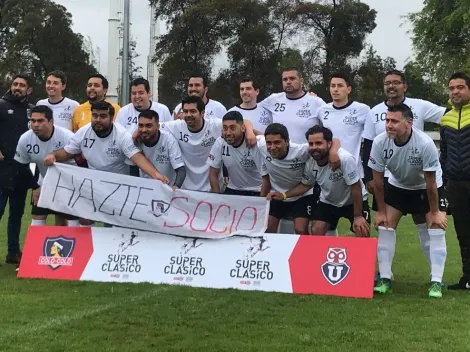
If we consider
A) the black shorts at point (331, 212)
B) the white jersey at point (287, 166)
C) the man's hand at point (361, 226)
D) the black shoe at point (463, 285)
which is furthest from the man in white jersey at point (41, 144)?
the black shoe at point (463, 285)

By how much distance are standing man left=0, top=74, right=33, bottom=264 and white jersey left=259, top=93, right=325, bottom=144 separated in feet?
10.7

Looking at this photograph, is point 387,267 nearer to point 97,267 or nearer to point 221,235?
point 221,235

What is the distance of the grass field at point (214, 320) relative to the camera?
4.46 metres

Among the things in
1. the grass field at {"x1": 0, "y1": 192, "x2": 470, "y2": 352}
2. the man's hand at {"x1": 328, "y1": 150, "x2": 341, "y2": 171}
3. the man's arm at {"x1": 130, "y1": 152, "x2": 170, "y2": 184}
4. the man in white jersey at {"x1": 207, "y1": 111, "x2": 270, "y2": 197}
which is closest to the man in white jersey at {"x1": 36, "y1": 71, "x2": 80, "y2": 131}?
the man's arm at {"x1": 130, "y1": 152, "x2": 170, "y2": 184}

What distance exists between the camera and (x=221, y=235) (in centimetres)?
666

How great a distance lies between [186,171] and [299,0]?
4102 centimetres

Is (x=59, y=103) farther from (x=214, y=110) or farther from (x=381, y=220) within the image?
(x=381, y=220)

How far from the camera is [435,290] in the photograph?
6.03 meters

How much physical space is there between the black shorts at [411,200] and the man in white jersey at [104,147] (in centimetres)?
251

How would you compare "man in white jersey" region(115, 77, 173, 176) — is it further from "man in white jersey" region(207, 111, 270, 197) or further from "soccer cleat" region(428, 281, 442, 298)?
"soccer cleat" region(428, 281, 442, 298)

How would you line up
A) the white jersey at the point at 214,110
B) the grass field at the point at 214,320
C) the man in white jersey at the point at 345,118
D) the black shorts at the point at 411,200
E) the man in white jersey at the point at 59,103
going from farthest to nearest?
the white jersey at the point at 214,110 < the man in white jersey at the point at 59,103 < the man in white jersey at the point at 345,118 < the black shorts at the point at 411,200 < the grass field at the point at 214,320

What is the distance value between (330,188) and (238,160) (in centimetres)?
117

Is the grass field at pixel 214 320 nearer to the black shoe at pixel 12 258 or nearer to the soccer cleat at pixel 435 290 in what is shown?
the soccer cleat at pixel 435 290

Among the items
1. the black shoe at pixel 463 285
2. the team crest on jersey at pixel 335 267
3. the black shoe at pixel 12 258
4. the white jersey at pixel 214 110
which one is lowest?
the black shoe at pixel 12 258
